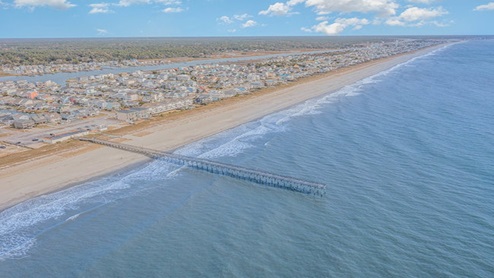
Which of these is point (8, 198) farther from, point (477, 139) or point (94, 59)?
point (94, 59)

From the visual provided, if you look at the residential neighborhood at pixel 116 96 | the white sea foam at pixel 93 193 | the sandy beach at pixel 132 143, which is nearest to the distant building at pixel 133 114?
the residential neighborhood at pixel 116 96

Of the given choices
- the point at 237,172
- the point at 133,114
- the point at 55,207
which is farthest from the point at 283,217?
the point at 133,114

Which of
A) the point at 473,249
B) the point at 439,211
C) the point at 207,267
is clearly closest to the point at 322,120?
the point at 439,211

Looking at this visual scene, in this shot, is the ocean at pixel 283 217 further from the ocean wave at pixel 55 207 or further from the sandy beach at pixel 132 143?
the sandy beach at pixel 132 143

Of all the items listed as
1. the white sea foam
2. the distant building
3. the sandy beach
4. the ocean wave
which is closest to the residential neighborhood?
the distant building

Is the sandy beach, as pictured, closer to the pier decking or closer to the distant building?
the pier decking

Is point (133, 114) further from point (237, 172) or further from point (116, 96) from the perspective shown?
point (237, 172)
